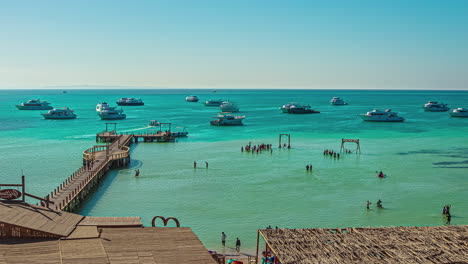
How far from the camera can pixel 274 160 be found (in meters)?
64.1

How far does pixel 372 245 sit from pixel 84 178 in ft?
112

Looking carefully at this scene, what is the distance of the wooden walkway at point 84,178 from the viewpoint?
38.4 m

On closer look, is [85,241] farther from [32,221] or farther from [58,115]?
[58,115]

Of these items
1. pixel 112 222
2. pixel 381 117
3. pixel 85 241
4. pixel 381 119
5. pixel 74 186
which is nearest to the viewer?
pixel 85 241

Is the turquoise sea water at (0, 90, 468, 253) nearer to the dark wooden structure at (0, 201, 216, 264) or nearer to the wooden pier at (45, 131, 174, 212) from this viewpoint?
the wooden pier at (45, 131, 174, 212)

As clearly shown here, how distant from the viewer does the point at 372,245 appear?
2112 centimetres

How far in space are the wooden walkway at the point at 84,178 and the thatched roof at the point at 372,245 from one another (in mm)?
21317

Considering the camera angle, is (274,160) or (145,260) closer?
(145,260)

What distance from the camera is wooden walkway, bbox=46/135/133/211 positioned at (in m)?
38.4

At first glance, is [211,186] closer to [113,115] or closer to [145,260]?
[145,260]

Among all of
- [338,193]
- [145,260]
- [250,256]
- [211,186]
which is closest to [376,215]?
[338,193]

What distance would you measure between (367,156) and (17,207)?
53735mm

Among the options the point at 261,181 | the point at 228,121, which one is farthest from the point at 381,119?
the point at 261,181

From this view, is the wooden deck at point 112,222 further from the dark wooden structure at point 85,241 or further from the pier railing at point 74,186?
the pier railing at point 74,186
